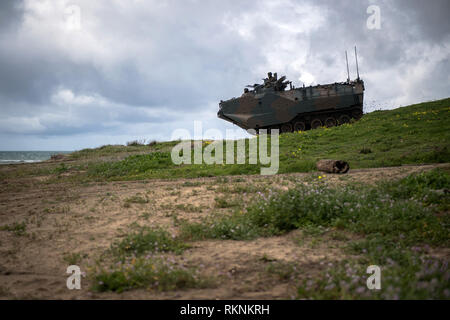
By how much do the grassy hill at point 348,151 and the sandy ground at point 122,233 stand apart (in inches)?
142

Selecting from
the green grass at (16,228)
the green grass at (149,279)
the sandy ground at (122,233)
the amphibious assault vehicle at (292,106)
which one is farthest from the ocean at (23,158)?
the green grass at (149,279)

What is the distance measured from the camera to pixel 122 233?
572 centimetres

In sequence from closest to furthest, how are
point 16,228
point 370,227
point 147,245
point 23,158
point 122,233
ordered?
point 147,245, point 370,227, point 122,233, point 16,228, point 23,158

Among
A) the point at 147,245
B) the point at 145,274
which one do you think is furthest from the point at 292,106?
the point at 145,274

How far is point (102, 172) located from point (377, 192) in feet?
42.3

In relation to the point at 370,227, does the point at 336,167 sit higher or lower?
higher

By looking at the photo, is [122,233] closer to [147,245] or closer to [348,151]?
[147,245]

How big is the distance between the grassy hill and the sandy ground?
3.62 metres

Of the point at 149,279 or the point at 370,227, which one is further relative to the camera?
the point at 370,227

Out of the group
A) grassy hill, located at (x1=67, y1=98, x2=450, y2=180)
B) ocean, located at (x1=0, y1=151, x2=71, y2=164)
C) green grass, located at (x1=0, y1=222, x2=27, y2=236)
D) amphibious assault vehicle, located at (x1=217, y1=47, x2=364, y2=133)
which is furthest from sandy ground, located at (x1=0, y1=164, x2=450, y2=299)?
ocean, located at (x1=0, y1=151, x2=71, y2=164)

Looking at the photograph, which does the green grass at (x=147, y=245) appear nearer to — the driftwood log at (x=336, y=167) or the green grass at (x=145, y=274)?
the green grass at (x=145, y=274)

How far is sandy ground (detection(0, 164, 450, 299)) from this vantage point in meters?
3.55

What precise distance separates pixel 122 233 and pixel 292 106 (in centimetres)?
2344

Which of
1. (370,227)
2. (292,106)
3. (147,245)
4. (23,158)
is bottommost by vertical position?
(147,245)
